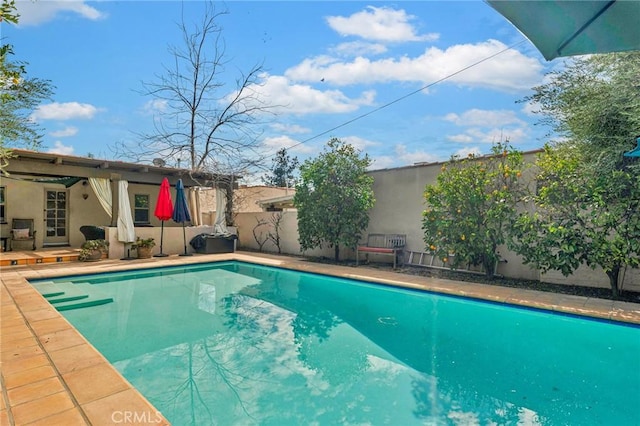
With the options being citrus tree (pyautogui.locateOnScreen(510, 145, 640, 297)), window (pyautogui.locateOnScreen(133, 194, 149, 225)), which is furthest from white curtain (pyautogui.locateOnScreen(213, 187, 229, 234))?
citrus tree (pyautogui.locateOnScreen(510, 145, 640, 297))

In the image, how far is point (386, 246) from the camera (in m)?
11.0

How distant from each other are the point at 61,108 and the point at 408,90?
12326 mm

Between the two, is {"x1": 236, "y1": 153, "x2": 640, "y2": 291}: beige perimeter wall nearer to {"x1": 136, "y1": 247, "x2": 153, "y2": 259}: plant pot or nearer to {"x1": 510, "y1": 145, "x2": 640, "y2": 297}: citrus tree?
{"x1": 510, "y1": 145, "x2": 640, "y2": 297}: citrus tree

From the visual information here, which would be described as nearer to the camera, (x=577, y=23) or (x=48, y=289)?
(x=577, y=23)

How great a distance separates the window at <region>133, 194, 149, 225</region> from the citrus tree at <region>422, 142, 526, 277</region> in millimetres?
12243

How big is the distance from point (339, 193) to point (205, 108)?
30.7 ft

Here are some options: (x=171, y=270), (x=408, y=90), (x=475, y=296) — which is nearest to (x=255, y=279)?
(x=171, y=270)

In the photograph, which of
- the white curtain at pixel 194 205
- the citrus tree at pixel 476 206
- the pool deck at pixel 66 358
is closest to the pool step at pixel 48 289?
the pool deck at pixel 66 358

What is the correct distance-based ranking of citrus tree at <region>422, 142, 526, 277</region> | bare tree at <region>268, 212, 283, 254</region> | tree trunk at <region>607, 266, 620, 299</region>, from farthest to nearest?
bare tree at <region>268, 212, 283, 254</region> → citrus tree at <region>422, 142, 526, 277</region> → tree trunk at <region>607, 266, 620, 299</region>

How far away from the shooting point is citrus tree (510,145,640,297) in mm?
6051

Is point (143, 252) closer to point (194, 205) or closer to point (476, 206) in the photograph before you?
point (194, 205)

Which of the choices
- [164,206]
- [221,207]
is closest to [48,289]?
[164,206]

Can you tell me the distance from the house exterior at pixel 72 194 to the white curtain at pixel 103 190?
0.05 m

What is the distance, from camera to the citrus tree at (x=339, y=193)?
10977mm
